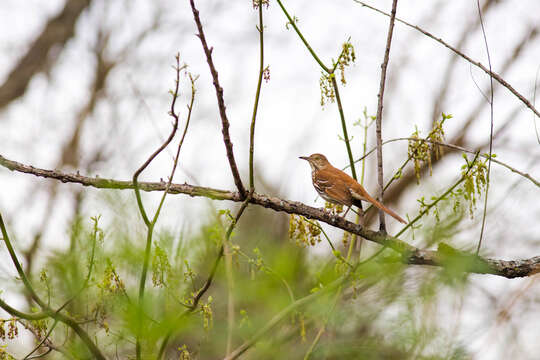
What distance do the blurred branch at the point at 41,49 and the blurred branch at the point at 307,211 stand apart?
21.1 ft

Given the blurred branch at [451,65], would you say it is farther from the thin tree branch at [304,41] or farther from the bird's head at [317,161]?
the thin tree branch at [304,41]

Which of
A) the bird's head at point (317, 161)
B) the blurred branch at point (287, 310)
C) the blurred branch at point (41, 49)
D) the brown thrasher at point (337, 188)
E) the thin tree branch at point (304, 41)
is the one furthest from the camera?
the blurred branch at point (41, 49)

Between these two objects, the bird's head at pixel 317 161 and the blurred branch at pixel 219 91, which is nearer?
the blurred branch at pixel 219 91

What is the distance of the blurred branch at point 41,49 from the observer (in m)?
7.77

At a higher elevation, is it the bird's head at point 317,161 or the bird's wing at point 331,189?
the bird's head at point 317,161

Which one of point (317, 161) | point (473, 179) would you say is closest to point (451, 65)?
point (317, 161)

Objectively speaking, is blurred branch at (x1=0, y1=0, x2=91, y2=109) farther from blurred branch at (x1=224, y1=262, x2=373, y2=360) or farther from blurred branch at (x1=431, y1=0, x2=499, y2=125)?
blurred branch at (x1=224, y1=262, x2=373, y2=360)

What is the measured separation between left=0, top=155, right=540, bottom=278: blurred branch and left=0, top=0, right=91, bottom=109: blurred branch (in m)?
6.43

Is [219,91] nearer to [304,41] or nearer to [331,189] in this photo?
[304,41]

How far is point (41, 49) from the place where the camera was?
805 centimetres

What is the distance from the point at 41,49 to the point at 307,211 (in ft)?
23.3

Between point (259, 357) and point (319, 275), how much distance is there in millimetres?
377

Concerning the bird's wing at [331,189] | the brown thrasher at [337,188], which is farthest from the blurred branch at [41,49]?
the bird's wing at [331,189]

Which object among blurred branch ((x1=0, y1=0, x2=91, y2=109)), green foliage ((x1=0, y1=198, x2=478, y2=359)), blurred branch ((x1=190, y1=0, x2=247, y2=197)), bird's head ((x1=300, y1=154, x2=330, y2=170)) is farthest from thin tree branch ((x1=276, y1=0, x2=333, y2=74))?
blurred branch ((x1=0, y1=0, x2=91, y2=109))
